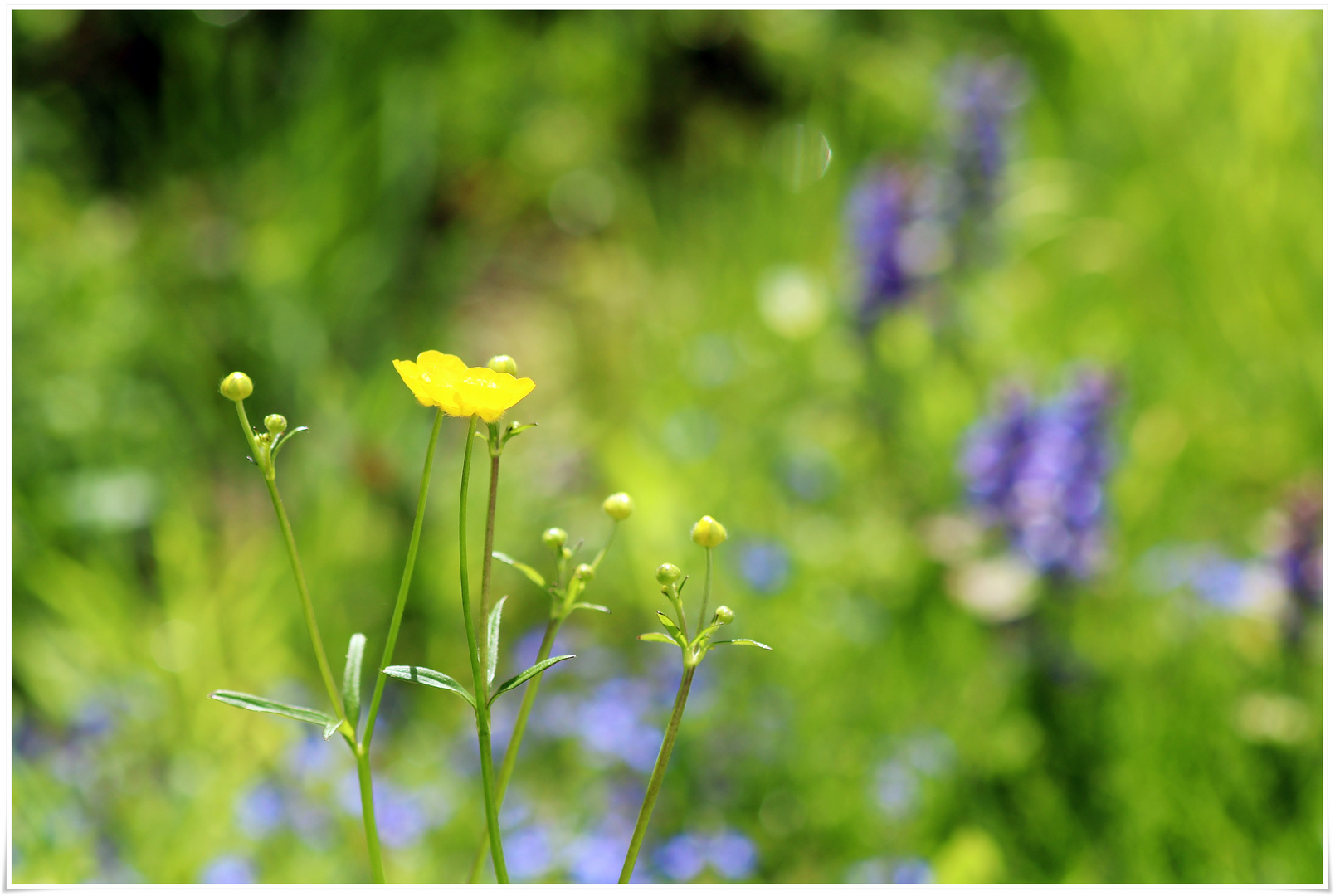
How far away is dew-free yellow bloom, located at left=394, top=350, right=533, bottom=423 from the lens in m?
0.43

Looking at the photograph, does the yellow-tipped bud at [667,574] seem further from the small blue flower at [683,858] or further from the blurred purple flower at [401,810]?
the blurred purple flower at [401,810]

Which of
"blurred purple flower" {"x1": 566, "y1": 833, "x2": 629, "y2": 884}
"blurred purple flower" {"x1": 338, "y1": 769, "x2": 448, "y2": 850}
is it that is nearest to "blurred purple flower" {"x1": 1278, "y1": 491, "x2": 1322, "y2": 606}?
"blurred purple flower" {"x1": 566, "y1": 833, "x2": 629, "y2": 884}

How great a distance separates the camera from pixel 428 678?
468 mm

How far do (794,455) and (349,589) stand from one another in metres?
0.68

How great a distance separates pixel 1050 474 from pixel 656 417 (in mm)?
636

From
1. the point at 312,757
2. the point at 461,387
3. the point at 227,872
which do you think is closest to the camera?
the point at 461,387

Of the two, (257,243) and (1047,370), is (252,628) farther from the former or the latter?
(1047,370)

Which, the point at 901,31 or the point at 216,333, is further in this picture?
the point at 901,31

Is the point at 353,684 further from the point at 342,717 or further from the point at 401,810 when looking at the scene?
the point at 401,810

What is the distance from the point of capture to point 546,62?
7.77 feet

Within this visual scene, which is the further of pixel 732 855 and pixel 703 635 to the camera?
pixel 732 855

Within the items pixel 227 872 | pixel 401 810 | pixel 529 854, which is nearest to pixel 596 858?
pixel 529 854

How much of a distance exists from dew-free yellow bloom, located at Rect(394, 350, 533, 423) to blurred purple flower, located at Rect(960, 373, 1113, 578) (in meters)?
1.09

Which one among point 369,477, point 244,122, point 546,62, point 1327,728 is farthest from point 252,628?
point 546,62
